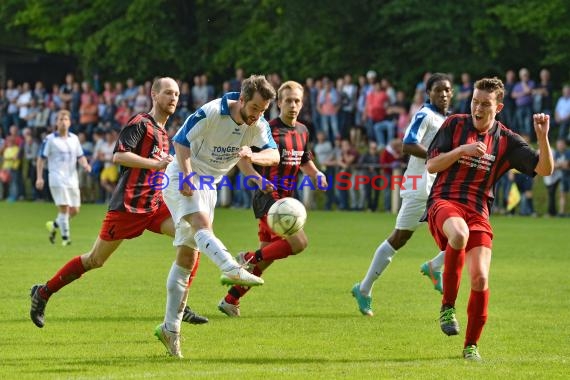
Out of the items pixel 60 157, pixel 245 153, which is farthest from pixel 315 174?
pixel 60 157

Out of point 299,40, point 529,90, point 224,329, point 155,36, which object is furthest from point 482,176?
point 155,36

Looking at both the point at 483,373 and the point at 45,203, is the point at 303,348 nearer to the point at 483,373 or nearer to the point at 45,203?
the point at 483,373

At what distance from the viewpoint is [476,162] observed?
28.7 ft

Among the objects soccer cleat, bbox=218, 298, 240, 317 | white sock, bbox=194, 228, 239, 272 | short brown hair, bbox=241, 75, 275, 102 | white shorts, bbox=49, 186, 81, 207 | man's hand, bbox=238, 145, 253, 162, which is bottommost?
soccer cleat, bbox=218, 298, 240, 317

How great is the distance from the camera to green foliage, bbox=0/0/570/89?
115ft

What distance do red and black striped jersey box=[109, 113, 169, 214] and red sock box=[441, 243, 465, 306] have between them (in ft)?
9.72

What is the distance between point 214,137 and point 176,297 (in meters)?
1.22

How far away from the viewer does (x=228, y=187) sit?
31812 millimetres

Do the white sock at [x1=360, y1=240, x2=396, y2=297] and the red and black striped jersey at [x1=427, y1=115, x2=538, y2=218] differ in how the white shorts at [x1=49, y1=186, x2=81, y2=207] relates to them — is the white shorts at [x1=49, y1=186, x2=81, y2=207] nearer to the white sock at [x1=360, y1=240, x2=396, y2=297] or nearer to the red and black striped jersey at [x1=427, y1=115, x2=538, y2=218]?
the white sock at [x1=360, y1=240, x2=396, y2=297]

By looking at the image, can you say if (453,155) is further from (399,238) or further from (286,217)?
(399,238)

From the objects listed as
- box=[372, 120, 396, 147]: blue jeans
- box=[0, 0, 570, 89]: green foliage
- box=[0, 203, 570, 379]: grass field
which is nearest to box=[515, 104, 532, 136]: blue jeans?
box=[372, 120, 396, 147]: blue jeans

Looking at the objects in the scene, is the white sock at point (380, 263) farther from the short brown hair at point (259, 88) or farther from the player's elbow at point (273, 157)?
the short brown hair at point (259, 88)

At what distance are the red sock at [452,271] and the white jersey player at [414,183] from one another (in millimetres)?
2370

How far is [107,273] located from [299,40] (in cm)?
2394
